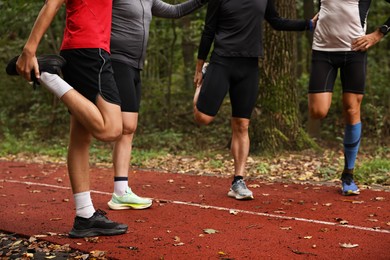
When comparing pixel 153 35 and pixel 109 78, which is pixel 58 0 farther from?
pixel 153 35

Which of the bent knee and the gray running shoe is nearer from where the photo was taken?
the bent knee

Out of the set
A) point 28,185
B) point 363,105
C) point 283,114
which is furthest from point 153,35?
point 28,185

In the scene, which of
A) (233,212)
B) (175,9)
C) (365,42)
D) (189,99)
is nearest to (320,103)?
(365,42)

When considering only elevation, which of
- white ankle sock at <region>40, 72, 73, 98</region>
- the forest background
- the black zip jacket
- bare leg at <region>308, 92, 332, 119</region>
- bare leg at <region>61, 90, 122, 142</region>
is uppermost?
the black zip jacket

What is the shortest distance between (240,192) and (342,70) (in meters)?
1.72

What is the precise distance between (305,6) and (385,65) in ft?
12.8

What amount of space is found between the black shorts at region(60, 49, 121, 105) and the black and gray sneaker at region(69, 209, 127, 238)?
959mm

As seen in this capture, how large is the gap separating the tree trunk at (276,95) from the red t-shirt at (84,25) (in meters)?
6.34

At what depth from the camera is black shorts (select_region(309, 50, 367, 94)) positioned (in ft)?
21.1

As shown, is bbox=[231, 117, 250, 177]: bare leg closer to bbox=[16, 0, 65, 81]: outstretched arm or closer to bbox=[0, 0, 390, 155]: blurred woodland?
bbox=[16, 0, 65, 81]: outstretched arm

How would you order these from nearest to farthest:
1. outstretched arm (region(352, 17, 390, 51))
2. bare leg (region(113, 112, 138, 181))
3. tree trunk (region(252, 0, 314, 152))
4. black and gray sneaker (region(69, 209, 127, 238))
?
1. black and gray sneaker (region(69, 209, 127, 238))
2. bare leg (region(113, 112, 138, 181))
3. outstretched arm (region(352, 17, 390, 51))
4. tree trunk (region(252, 0, 314, 152))

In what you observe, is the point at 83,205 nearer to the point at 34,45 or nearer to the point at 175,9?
the point at 34,45

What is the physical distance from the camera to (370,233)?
4820mm

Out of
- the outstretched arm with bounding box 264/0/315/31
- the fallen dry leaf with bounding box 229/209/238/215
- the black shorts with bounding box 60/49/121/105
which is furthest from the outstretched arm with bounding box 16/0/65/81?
the outstretched arm with bounding box 264/0/315/31
